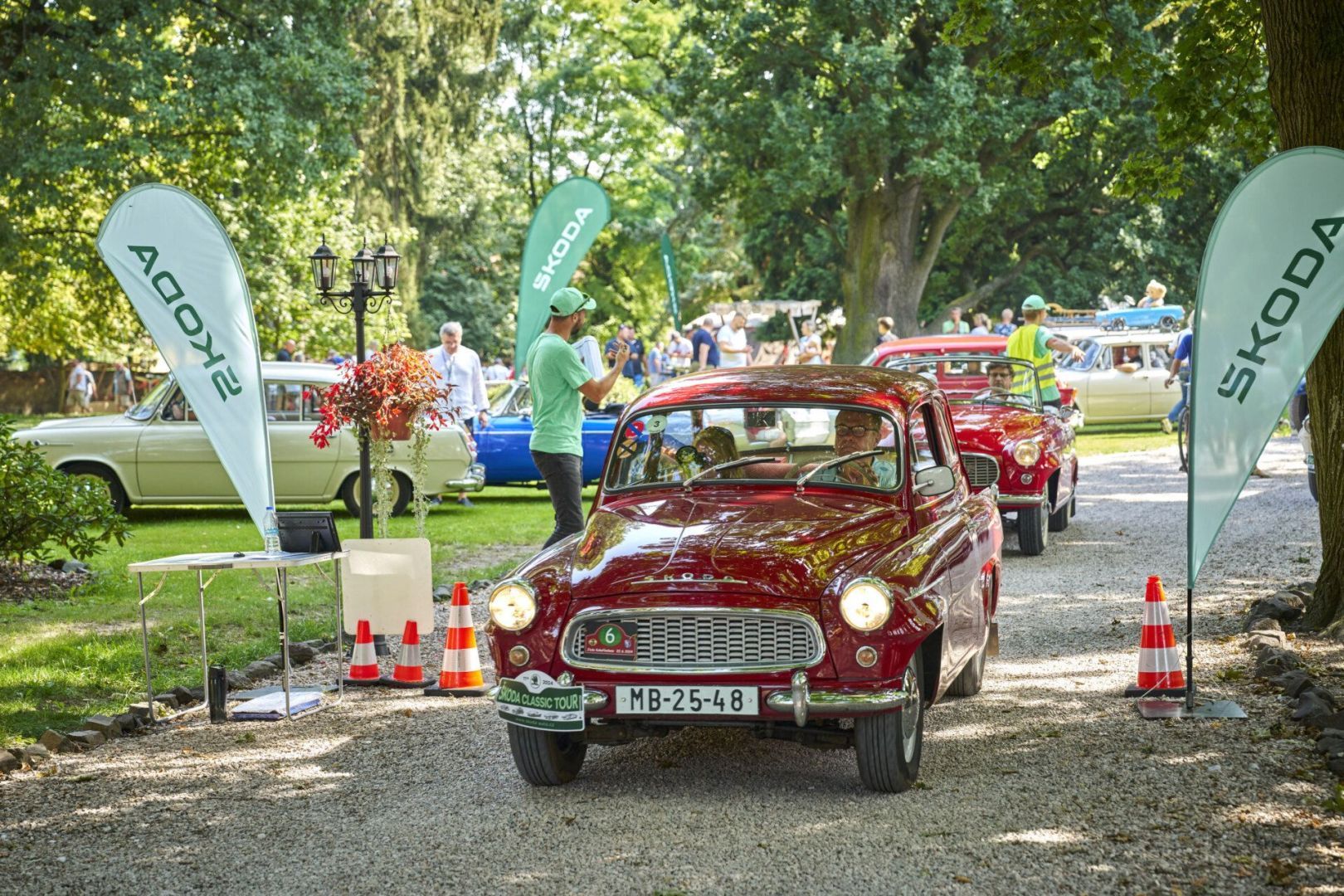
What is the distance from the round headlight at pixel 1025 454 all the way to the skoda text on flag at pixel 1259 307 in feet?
18.5

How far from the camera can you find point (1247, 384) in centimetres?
709

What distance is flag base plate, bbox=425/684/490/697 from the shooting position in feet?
27.7

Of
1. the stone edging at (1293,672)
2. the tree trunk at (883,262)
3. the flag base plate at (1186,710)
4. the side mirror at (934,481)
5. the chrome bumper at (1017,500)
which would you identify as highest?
the tree trunk at (883,262)

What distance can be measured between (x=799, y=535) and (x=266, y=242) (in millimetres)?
24015

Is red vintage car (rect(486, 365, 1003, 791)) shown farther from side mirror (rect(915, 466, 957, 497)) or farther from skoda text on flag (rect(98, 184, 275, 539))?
skoda text on flag (rect(98, 184, 275, 539))

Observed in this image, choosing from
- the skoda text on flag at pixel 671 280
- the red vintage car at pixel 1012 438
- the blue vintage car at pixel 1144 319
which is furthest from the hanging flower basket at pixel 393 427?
the blue vintage car at pixel 1144 319

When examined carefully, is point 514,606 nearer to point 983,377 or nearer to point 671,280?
point 983,377

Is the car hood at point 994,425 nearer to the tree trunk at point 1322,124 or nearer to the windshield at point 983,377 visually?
the windshield at point 983,377

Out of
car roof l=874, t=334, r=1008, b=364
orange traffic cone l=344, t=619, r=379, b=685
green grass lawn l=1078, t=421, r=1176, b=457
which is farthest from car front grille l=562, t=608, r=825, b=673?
green grass lawn l=1078, t=421, r=1176, b=457

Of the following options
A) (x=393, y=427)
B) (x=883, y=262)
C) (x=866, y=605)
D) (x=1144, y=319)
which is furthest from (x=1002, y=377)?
(x=883, y=262)

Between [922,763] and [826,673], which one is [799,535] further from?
[922,763]

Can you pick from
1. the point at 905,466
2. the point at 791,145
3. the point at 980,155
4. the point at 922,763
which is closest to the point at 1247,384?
the point at 905,466

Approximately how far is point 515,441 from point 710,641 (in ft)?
43.3

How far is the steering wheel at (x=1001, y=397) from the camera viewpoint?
14180mm
